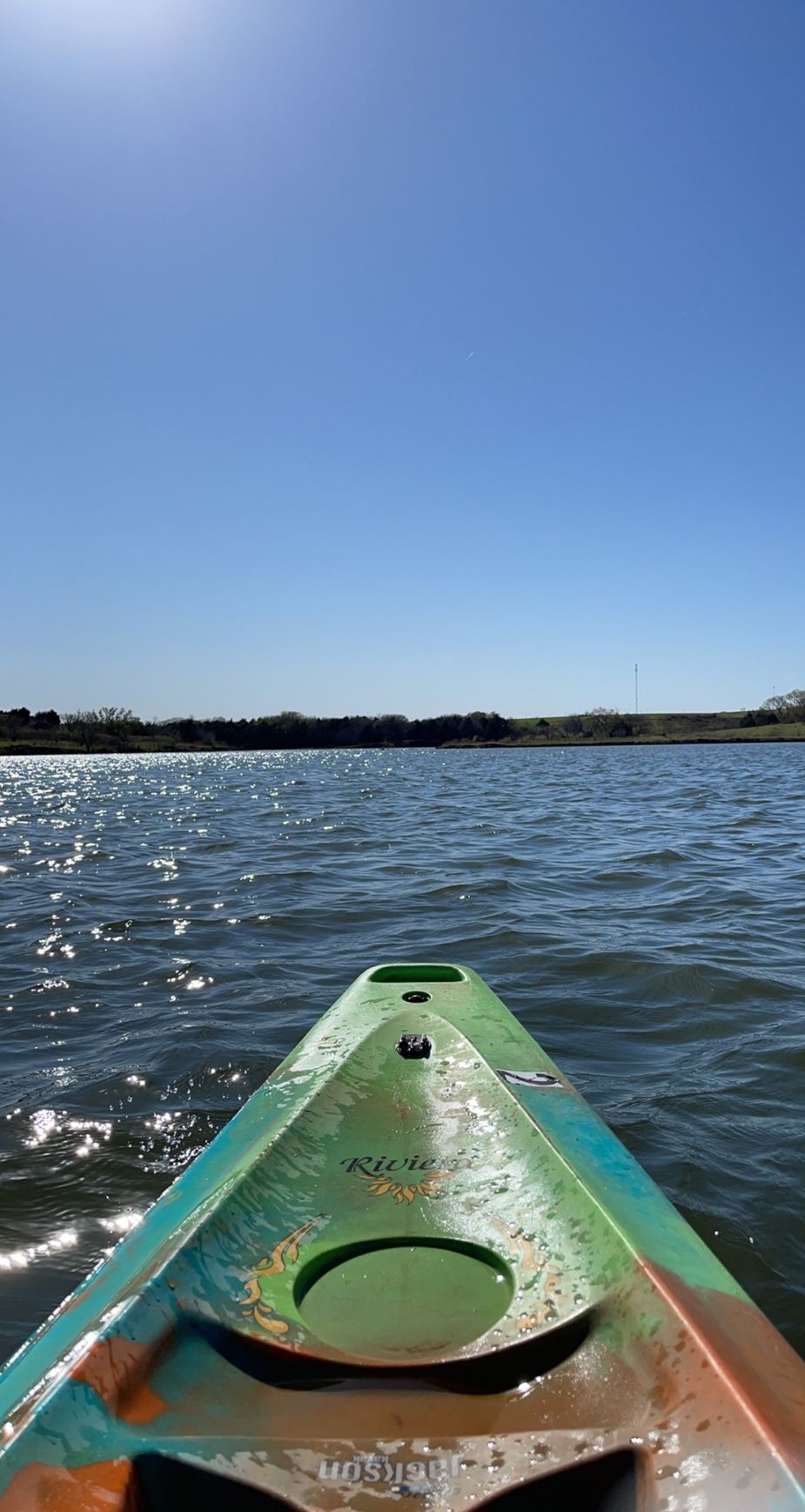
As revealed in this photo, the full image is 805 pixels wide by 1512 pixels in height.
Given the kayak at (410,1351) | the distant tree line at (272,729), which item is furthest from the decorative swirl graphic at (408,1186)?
the distant tree line at (272,729)

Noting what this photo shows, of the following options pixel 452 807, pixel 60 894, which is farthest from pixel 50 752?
pixel 60 894

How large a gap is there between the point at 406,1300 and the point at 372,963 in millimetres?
4799

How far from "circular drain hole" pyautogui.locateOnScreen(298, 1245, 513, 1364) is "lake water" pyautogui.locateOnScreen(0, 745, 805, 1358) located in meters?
1.20

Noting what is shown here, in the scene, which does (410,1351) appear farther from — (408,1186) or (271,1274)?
(408,1186)

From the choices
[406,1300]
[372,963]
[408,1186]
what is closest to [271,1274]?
[406,1300]

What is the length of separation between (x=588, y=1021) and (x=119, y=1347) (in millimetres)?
4233

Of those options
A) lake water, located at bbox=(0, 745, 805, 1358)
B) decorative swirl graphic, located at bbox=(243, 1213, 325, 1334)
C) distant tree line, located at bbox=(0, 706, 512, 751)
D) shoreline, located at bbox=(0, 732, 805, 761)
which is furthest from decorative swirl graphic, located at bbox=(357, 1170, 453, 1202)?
distant tree line, located at bbox=(0, 706, 512, 751)

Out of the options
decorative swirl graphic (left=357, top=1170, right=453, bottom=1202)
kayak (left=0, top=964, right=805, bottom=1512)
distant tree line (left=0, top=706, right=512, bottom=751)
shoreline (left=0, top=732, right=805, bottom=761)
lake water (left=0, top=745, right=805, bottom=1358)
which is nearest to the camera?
kayak (left=0, top=964, right=805, bottom=1512)

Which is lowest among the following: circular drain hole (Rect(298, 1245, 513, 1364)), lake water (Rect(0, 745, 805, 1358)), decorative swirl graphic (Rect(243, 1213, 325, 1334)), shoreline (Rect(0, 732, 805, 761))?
lake water (Rect(0, 745, 805, 1358))

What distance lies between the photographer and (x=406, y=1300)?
2236 mm

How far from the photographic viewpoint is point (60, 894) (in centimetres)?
1026

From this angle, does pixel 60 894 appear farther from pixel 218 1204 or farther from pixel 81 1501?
pixel 81 1501

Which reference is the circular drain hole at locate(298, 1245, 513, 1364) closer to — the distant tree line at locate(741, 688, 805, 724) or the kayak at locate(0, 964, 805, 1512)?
the kayak at locate(0, 964, 805, 1512)

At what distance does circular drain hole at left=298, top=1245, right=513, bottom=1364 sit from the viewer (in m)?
2.06
